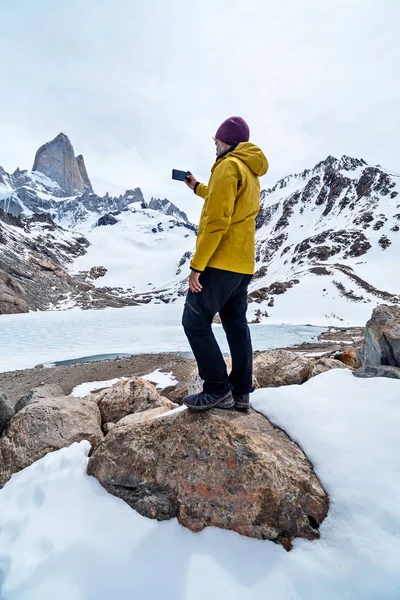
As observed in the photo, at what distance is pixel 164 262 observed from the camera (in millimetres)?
167500

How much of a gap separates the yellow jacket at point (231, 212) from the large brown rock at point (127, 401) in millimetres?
3654

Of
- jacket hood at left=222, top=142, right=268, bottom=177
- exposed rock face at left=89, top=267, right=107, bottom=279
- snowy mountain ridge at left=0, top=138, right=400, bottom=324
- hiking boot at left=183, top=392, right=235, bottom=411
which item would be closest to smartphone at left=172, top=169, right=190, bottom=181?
jacket hood at left=222, top=142, right=268, bottom=177

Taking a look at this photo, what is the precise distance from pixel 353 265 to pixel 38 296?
2404 inches

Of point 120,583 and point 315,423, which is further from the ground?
point 315,423

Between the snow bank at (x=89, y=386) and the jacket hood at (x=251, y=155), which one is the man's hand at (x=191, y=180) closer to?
the jacket hood at (x=251, y=155)

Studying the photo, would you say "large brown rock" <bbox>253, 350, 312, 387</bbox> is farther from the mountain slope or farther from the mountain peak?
the mountain peak

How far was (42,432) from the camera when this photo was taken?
4.27 m

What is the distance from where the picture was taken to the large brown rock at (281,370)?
7102 millimetres

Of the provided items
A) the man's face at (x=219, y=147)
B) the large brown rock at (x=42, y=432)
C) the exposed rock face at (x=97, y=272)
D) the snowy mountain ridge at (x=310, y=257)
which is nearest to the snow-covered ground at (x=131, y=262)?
the snowy mountain ridge at (x=310, y=257)

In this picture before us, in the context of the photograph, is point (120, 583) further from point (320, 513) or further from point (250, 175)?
point (250, 175)

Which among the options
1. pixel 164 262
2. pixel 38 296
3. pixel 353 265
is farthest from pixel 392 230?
pixel 164 262

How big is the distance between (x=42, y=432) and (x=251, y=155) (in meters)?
4.53

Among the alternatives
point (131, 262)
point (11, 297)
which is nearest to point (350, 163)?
point (131, 262)

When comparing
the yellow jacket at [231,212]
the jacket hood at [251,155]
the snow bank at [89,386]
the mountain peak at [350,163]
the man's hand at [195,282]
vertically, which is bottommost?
the snow bank at [89,386]
